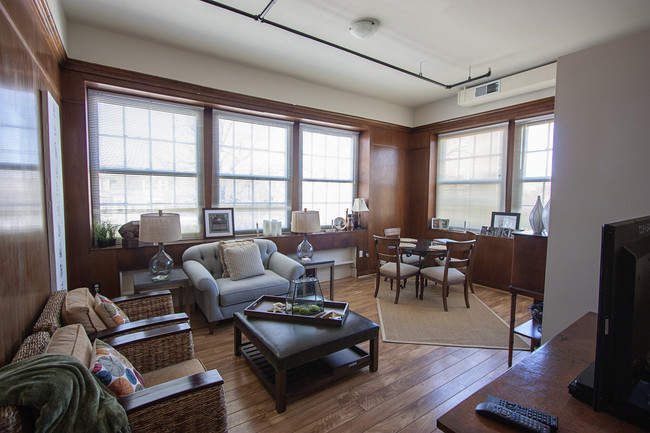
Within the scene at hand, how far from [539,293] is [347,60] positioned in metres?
3.30

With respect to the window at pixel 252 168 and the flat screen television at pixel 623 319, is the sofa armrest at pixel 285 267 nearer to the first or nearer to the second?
the window at pixel 252 168

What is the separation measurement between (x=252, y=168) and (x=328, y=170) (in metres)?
1.38

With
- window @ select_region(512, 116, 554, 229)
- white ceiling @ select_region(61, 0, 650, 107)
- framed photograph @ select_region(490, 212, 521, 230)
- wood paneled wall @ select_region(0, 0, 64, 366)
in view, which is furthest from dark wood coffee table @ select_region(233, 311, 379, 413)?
window @ select_region(512, 116, 554, 229)

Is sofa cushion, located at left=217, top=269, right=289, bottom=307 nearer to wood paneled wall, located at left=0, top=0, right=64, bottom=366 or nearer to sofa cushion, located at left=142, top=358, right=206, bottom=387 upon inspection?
sofa cushion, located at left=142, top=358, right=206, bottom=387

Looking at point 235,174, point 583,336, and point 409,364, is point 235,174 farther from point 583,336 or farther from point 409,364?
point 583,336

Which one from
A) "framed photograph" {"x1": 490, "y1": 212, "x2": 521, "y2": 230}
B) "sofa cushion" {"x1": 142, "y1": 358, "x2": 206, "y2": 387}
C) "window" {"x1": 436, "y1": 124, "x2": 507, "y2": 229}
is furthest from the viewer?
"window" {"x1": 436, "y1": 124, "x2": 507, "y2": 229}

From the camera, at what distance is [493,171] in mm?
5016

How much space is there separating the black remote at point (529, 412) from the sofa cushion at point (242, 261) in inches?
119

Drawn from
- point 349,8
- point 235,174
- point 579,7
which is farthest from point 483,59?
point 235,174

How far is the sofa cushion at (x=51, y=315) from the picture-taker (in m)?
1.53

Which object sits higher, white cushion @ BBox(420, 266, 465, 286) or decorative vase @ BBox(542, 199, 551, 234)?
decorative vase @ BBox(542, 199, 551, 234)

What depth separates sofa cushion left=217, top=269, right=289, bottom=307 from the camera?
3.25 m

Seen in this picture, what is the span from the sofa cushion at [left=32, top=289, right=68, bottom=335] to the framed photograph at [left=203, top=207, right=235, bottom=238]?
2.14m

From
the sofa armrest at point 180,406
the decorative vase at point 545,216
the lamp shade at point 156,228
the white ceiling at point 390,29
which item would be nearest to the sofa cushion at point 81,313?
the sofa armrest at point 180,406
